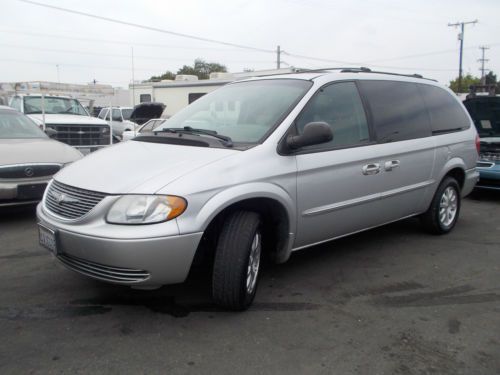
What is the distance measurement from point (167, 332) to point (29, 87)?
8893 mm

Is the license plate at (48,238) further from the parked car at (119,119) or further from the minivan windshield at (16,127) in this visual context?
the parked car at (119,119)

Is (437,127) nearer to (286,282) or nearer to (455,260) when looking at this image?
(455,260)

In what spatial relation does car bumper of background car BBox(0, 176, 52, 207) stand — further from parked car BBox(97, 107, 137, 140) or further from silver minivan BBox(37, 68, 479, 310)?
parked car BBox(97, 107, 137, 140)

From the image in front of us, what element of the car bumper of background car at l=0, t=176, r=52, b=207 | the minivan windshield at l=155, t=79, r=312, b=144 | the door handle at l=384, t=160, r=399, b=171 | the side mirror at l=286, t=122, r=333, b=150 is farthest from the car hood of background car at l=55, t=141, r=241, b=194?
the car bumper of background car at l=0, t=176, r=52, b=207

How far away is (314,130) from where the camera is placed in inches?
140

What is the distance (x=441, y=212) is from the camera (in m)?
5.57

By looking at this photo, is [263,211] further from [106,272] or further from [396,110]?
[396,110]

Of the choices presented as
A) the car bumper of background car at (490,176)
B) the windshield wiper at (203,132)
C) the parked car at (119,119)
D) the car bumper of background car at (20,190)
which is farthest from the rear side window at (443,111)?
the parked car at (119,119)

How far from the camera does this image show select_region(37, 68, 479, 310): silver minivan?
306cm

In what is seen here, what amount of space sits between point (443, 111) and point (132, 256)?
411 cm

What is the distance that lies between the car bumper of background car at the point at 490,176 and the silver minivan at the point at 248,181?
9.44 ft

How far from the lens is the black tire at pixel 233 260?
325 cm

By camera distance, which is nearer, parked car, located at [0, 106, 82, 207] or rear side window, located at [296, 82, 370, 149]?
rear side window, located at [296, 82, 370, 149]

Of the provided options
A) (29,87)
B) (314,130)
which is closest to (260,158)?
(314,130)
